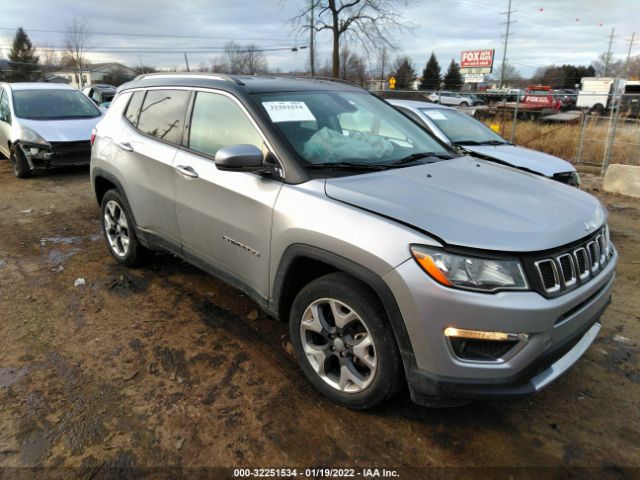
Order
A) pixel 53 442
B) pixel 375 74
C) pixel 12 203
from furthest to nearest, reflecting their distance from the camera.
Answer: pixel 375 74
pixel 12 203
pixel 53 442

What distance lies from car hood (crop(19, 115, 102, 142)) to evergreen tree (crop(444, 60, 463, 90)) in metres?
65.4

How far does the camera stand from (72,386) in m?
2.93

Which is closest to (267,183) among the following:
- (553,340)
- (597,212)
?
(553,340)

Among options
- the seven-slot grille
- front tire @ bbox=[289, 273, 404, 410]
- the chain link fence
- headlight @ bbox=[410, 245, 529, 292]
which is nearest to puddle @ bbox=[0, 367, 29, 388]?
front tire @ bbox=[289, 273, 404, 410]

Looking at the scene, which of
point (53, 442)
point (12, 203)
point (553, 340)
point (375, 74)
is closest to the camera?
point (553, 340)

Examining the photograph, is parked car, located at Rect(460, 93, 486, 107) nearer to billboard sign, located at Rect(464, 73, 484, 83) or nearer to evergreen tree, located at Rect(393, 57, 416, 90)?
billboard sign, located at Rect(464, 73, 484, 83)

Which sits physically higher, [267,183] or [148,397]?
[267,183]

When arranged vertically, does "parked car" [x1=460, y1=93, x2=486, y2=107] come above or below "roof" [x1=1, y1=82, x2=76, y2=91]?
below

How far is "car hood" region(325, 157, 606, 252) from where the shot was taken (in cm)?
219

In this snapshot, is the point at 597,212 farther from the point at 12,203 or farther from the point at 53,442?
the point at 12,203

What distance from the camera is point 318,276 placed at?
2834 mm

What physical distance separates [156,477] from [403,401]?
1.41 meters

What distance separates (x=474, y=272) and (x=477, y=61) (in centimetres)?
6147

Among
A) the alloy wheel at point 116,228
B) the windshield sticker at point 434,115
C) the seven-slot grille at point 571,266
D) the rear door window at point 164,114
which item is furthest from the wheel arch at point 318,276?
the windshield sticker at point 434,115
